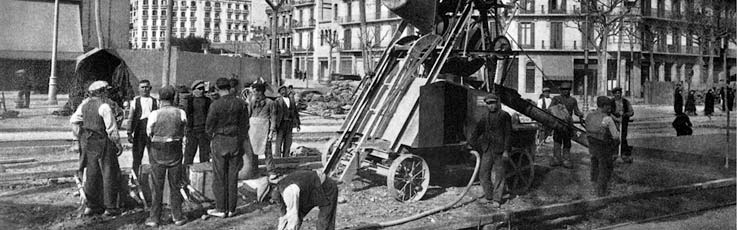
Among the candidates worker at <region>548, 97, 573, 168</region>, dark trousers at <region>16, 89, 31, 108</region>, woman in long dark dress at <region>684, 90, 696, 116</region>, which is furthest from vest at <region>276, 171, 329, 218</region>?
woman in long dark dress at <region>684, 90, 696, 116</region>

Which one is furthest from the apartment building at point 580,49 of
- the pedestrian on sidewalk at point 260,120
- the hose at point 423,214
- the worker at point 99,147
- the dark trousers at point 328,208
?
the dark trousers at point 328,208

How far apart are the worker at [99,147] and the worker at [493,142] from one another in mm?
4657

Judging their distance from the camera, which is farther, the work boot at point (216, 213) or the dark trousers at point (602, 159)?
the dark trousers at point (602, 159)

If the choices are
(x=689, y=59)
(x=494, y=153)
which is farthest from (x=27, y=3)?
(x=689, y=59)

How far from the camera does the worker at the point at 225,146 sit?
7555 millimetres

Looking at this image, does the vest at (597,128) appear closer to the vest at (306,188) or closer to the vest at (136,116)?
the vest at (306,188)

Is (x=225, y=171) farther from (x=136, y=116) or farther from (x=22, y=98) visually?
(x=22, y=98)

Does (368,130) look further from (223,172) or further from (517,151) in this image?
(517,151)

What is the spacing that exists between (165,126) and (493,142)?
428 centimetres

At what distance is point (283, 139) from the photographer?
11297mm

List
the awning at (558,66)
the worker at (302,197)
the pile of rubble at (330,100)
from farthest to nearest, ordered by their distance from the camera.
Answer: the awning at (558,66) < the pile of rubble at (330,100) < the worker at (302,197)

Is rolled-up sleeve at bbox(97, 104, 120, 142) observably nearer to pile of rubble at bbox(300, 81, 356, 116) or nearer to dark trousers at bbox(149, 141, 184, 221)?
dark trousers at bbox(149, 141, 184, 221)

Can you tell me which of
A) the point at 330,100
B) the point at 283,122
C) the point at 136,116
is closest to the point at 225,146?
the point at 136,116

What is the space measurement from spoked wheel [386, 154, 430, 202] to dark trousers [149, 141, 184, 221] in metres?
2.78
